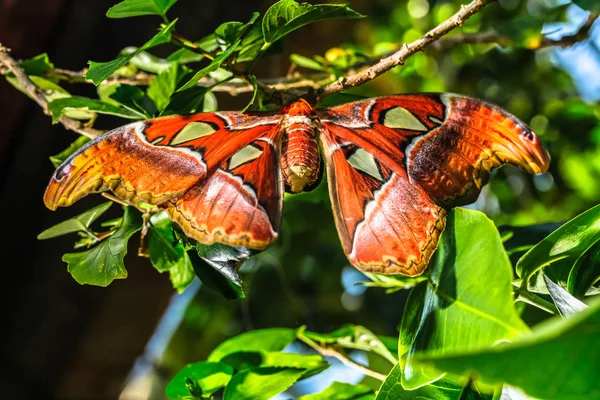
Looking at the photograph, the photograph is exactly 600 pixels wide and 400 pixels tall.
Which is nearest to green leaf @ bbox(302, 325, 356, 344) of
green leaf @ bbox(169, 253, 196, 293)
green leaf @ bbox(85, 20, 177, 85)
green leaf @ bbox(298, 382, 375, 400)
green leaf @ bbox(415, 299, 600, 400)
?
green leaf @ bbox(298, 382, 375, 400)

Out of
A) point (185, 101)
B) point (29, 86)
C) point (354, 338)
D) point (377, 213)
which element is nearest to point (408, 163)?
point (377, 213)

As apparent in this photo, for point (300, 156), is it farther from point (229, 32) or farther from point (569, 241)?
point (569, 241)

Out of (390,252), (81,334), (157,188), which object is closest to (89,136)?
(157,188)

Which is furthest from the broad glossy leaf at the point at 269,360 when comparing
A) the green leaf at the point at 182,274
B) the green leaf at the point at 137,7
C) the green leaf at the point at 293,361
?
the green leaf at the point at 137,7

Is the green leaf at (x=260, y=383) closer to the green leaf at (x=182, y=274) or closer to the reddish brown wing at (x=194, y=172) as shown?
the green leaf at (x=182, y=274)

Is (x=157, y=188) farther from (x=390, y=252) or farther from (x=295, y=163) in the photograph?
(x=390, y=252)
